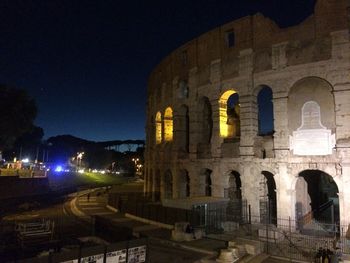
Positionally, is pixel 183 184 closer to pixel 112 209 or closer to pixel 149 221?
pixel 149 221

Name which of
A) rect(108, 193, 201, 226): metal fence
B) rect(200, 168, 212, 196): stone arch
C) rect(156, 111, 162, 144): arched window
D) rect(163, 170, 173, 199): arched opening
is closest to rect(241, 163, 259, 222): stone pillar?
rect(200, 168, 212, 196): stone arch

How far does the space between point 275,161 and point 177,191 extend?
32.8 ft

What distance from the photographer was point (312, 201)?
2175 cm

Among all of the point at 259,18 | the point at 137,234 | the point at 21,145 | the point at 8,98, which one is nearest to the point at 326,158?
the point at 259,18

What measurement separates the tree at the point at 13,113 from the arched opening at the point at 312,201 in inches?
1133

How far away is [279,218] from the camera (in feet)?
59.3

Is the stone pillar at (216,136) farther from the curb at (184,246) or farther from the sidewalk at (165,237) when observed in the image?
the curb at (184,246)

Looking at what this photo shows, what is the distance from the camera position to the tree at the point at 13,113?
31.4 meters

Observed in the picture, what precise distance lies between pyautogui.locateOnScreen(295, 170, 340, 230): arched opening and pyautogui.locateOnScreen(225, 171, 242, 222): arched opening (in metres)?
3.65

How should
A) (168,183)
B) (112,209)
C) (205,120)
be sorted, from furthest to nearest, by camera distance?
(168,183)
(112,209)
(205,120)

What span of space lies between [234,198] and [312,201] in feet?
18.6

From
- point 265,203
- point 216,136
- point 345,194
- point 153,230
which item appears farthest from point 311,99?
point 153,230

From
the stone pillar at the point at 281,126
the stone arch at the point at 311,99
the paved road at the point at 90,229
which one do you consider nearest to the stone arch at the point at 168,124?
the paved road at the point at 90,229

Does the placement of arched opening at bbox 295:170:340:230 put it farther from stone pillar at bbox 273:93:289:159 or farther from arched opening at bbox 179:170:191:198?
arched opening at bbox 179:170:191:198
